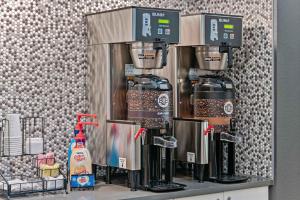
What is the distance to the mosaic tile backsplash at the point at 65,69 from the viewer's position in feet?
10.1

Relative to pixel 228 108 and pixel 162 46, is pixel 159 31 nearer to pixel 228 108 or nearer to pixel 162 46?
pixel 162 46

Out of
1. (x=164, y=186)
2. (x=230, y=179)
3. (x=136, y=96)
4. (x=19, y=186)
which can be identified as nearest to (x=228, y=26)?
(x=136, y=96)

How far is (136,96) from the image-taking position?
3021 mm

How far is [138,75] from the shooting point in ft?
10.3

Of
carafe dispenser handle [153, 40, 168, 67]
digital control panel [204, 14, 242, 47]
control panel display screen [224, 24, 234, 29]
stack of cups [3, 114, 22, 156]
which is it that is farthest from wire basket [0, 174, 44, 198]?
control panel display screen [224, 24, 234, 29]

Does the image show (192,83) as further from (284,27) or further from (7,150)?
(7,150)

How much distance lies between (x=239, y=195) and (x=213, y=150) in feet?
0.89

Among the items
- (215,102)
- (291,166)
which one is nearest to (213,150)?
(215,102)

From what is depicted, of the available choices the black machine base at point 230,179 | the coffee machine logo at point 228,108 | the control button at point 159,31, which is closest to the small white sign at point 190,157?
the black machine base at point 230,179

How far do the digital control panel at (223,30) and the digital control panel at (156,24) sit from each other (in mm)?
244

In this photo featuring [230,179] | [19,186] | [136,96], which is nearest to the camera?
[19,186]

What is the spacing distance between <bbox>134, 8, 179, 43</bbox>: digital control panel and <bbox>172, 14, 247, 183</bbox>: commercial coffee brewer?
0.79 feet

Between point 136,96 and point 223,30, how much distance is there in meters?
0.64

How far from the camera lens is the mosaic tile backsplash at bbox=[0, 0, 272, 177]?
10.1 feet
